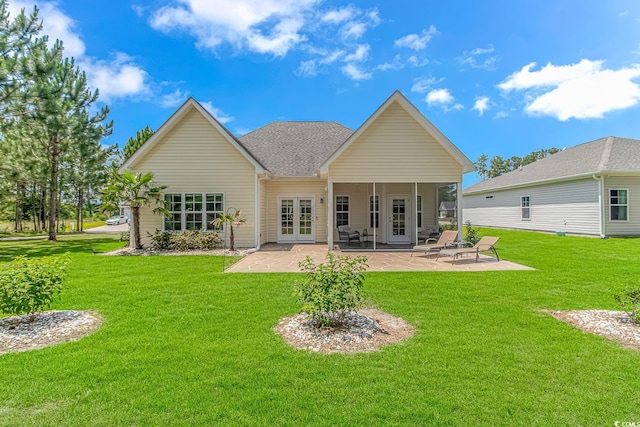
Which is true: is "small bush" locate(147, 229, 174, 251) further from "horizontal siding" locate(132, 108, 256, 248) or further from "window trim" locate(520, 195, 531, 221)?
"window trim" locate(520, 195, 531, 221)

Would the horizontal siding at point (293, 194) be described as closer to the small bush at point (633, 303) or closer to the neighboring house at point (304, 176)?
the neighboring house at point (304, 176)

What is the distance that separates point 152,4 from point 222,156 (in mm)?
5973

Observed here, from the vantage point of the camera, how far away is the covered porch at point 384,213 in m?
15.3

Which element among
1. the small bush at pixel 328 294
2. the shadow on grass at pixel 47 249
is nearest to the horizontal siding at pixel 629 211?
the small bush at pixel 328 294

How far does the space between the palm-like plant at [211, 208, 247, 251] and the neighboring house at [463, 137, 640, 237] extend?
1828 cm

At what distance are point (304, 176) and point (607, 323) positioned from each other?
1232 centimetres

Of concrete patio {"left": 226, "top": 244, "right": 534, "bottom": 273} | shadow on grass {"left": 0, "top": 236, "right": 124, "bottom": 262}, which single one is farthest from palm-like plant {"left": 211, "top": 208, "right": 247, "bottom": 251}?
shadow on grass {"left": 0, "top": 236, "right": 124, "bottom": 262}

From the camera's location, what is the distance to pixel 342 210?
645 inches

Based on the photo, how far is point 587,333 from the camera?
4.59 metres

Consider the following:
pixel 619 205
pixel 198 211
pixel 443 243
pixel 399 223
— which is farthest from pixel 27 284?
pixel 619 205

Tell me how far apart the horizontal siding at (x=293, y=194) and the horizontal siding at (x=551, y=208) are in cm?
1468

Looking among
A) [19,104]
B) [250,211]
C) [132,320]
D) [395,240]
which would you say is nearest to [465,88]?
[395,240]

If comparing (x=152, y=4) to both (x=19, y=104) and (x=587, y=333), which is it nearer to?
(x=19, y=104)

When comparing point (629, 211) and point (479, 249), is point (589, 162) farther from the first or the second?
point (479, 249)
